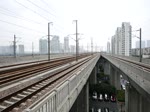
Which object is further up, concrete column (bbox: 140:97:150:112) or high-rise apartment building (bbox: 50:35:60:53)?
high-rise apartment building (bbox: 50:35:60:53)

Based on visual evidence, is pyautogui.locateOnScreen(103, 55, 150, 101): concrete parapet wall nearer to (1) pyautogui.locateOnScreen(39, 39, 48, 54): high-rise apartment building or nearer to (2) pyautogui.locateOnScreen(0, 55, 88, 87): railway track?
(2) pyautogui.locateOnScreen(0, 55, 88, 87): railway track

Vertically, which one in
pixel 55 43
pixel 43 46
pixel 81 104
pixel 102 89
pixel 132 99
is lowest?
pixel 102 89

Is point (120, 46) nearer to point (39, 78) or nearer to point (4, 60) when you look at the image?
point (4, 60)

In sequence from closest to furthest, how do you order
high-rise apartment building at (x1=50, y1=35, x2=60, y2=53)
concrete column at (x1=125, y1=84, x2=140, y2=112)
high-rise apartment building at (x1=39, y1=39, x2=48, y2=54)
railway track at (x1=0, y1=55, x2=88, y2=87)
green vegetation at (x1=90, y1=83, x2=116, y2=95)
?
railway track at (x1=0, y1=55, x2=88, y2=87) → concrete column at (x1=125, y1=84, x2=140, y2=112) → green vegetation at (x1=90, y1=83, x2=116, y2=95) → high-rise apartment building at (x1=50, y1=35, x2=60, y2=53) → high-rise apartment building at (x1=39, y1=39, x2=48, y2=54)

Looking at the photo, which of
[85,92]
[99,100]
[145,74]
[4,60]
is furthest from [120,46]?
[145,74]

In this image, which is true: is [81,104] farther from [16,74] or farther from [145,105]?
[16,74]

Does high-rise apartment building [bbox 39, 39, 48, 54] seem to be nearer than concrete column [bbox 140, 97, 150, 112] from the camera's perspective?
No

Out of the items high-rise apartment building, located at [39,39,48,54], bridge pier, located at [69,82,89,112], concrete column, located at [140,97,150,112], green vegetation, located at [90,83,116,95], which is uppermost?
high-rise apartment building, located at [39,39,48,54]

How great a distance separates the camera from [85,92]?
110 ft

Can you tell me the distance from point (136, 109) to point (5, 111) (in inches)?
969

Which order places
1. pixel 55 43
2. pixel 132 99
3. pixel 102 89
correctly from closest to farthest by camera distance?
pixel 132 99, pixel 102 89, pixel 55 43

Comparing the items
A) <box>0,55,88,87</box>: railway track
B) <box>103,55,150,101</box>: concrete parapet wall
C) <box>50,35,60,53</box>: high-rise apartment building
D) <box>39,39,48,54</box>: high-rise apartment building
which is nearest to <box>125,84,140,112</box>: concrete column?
<box>103,55,150,101</box>: concrete parapet wall

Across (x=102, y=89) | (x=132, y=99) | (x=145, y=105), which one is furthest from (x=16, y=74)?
(x=102, y=89)

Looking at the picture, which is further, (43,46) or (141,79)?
(43,46)
